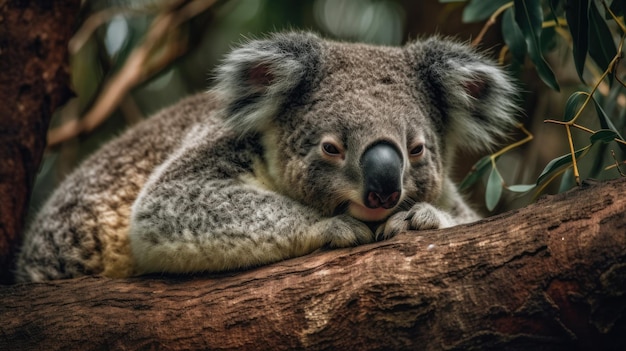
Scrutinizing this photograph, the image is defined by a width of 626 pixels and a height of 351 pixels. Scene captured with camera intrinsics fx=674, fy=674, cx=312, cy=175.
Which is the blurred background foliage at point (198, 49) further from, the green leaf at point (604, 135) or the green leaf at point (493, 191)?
the green leaf at point (604, 135)

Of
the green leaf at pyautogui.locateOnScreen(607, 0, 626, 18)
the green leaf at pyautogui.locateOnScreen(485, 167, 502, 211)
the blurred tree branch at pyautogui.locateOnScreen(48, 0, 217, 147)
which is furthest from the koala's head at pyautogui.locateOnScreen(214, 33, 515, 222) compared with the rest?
the blurred tree branch at pyautogui.locateOnScreen(48, 0, 217, 147)

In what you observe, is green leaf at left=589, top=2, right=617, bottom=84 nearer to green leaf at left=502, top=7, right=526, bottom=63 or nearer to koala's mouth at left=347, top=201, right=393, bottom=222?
green leaf at left=502, top=7, right=526, bottom=63

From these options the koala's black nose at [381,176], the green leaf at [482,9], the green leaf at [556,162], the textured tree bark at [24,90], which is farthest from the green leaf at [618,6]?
the textured tree bark at [24,90]

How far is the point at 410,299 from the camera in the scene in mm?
2389

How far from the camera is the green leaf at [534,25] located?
3074 millimetres

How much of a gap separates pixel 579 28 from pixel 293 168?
1.39m

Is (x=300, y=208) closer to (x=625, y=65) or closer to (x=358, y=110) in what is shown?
(x=358, y=110)

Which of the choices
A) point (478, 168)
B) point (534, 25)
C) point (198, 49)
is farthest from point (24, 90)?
point (198, 49)

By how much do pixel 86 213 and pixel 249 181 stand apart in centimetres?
107

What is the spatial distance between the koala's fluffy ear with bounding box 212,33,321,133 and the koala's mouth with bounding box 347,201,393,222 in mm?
703

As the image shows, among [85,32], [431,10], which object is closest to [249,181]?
[431,10]

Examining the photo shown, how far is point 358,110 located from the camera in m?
2.98

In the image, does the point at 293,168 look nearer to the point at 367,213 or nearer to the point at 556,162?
the point at 367,213

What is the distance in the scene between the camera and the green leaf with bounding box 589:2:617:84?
3141 mm
